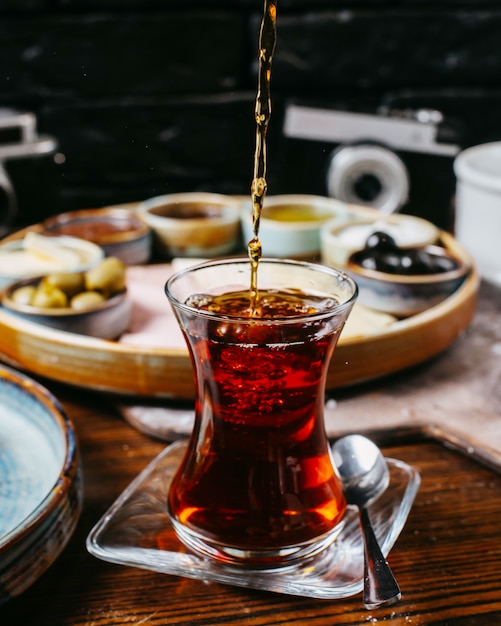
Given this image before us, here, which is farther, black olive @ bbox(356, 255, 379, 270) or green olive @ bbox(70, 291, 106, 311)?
black olive @ bbox(356, 255, 379, 270)

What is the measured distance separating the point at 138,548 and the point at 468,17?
176 centimetres

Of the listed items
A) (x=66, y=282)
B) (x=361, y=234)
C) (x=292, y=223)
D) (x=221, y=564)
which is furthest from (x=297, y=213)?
(x=221, y=564)

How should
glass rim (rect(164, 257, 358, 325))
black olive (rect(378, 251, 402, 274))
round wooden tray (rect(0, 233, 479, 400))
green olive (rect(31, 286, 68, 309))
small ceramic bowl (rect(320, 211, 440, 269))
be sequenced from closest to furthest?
glass rim (rect(164, 257, 358, 325))
round wooden tray (rect(0, 233, 479, 400))
green olive (rect(31, 286, 68, 309))
black olive (rect(378, 251, 402, 274))
small ceramic bowl (rect(320, 211, 440, 269))

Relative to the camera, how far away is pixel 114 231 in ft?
4.02

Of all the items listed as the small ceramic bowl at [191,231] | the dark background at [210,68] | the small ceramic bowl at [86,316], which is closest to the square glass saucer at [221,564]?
the small ceramic bowl at [86,316]

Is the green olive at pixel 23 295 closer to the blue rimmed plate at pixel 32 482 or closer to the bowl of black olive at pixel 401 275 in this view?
the blue rimmed plate at pixel 32 482

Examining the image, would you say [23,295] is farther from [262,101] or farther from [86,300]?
[262,101]

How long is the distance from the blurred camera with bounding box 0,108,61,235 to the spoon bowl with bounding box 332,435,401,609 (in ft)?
3.49

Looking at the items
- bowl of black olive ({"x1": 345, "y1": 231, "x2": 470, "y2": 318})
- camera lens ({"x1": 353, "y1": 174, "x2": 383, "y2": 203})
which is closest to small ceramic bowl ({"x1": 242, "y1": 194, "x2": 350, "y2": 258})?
bowl of black olive ({"x1": 345, "y1": 231, "x2": 470, "y2": 318})

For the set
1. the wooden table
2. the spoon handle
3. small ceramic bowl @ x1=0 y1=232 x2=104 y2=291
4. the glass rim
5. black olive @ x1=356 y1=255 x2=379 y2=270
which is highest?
the glass rim

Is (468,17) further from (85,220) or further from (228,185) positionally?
(85,220)

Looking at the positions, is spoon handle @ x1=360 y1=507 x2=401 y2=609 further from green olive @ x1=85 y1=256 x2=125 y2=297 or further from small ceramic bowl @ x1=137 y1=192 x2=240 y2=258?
small ceramic bowl @ x1=137 y1=192 x2=240 y2=258

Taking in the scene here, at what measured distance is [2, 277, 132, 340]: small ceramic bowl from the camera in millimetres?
851

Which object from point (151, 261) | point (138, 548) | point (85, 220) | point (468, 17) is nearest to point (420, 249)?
point (151, 261)
